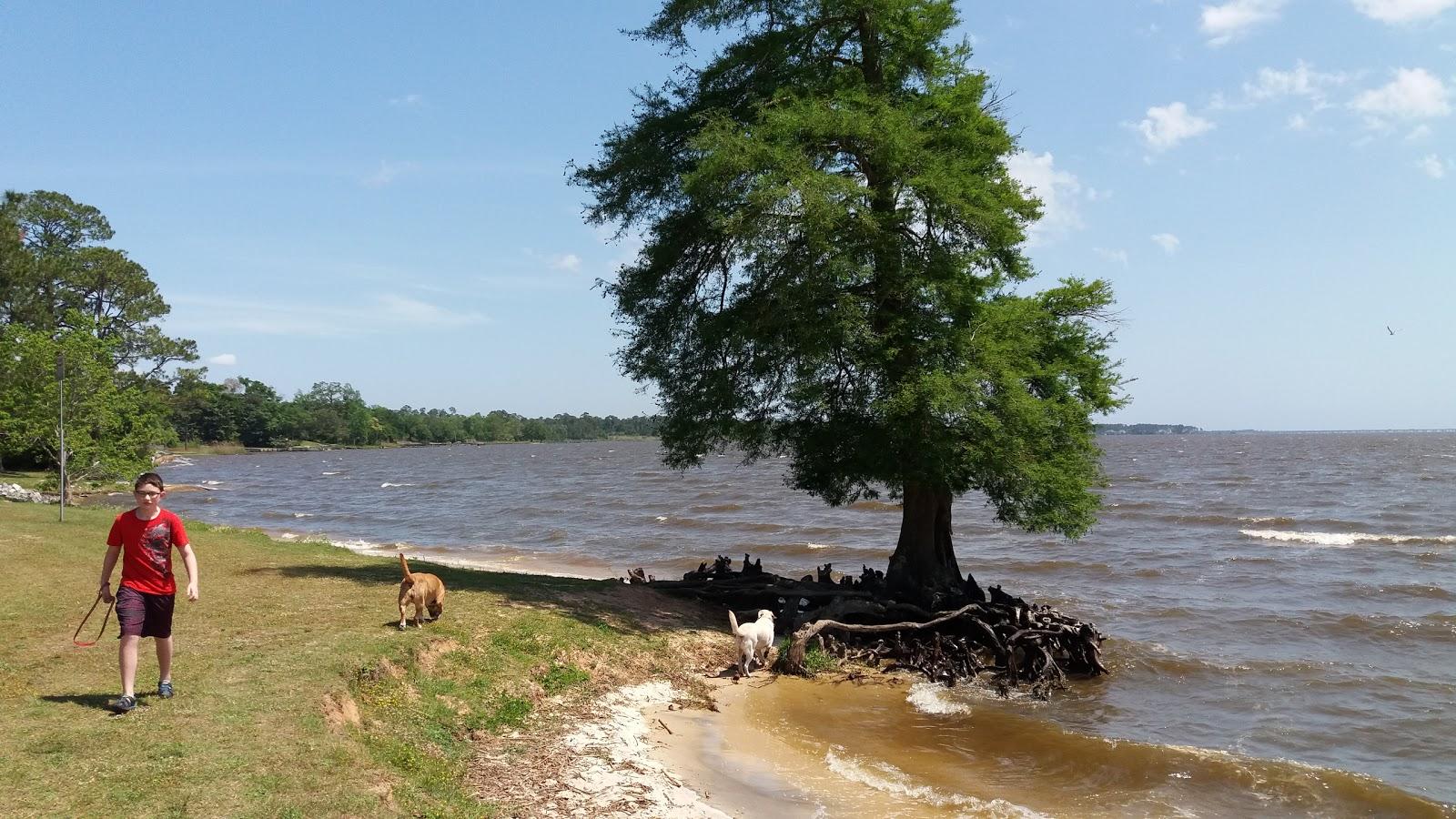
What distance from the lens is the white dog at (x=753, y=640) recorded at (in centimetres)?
1319

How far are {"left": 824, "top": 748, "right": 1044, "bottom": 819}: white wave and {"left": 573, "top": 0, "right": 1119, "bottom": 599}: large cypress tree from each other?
18.4 ft

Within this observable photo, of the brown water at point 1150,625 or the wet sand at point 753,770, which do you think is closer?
the wet sand at point 753,770

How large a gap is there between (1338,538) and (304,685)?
38.3 m

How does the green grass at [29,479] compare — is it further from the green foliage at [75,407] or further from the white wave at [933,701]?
the white wave at [933,701]

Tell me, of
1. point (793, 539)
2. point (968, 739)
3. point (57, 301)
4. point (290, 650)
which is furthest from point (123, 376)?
point (968, 739)

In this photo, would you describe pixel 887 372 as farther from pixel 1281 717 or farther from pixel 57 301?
pixel 57 301

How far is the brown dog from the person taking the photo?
11.2 m

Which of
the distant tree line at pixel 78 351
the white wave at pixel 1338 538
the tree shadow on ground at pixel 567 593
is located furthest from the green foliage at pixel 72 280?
the white wave at pixel 1338 538

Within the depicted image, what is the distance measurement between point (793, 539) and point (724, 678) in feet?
70.7

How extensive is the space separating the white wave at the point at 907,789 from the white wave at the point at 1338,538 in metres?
30.0

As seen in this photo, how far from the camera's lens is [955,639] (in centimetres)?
1531

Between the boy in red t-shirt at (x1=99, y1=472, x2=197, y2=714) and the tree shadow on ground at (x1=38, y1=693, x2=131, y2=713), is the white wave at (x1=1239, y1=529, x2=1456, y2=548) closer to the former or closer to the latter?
the boy in red t-shirt at (x1=99, y1=472, x2=197, y2=714)

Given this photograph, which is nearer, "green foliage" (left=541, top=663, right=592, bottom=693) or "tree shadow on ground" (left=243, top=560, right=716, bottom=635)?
"green foliage" (left=541, top=663, right=592, bottom=693)

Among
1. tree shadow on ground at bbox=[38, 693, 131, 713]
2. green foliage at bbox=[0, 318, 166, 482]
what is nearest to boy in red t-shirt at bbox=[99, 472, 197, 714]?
tree shadow on ground at bbox=[38, 693, 131, 713]
